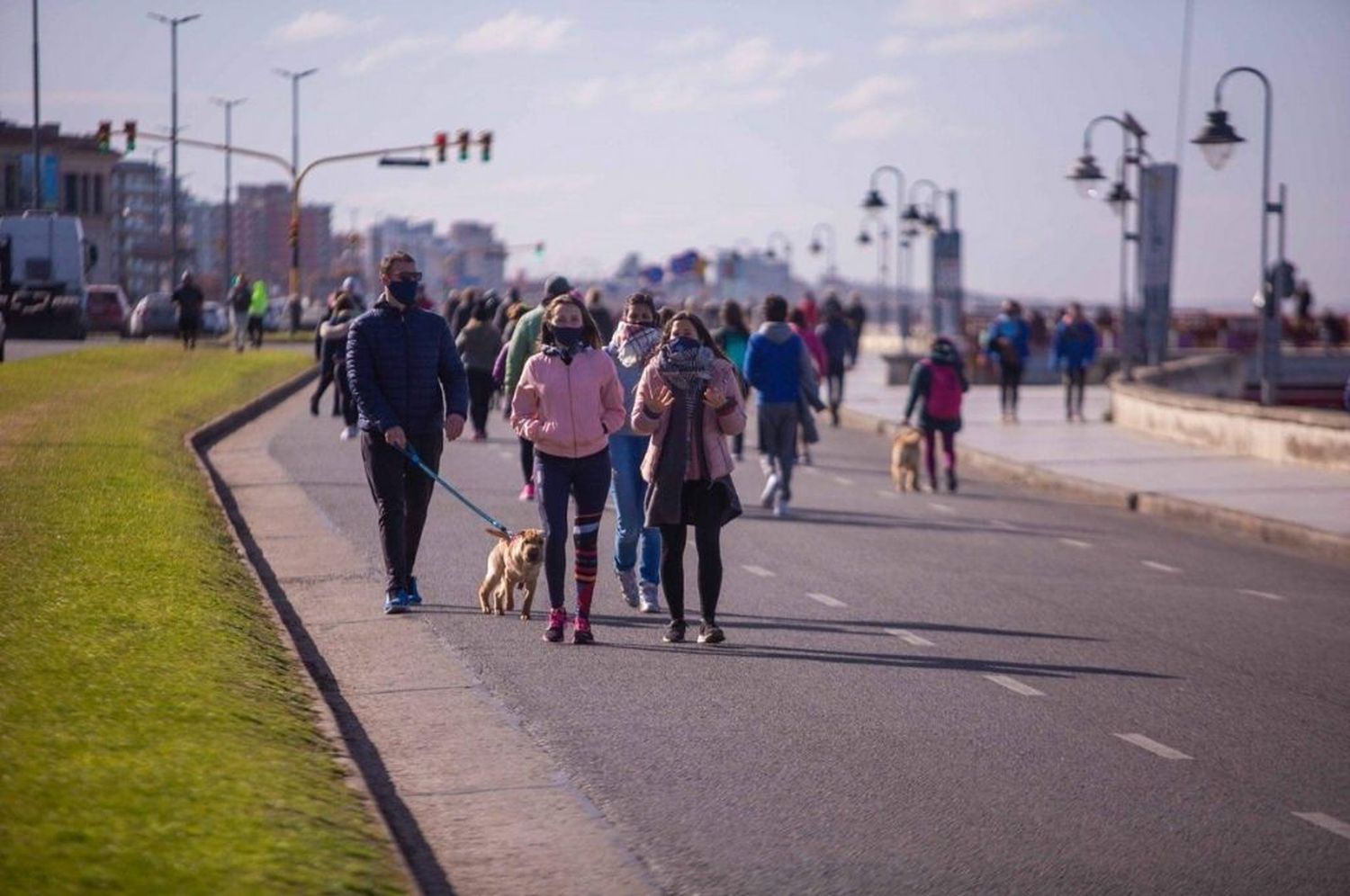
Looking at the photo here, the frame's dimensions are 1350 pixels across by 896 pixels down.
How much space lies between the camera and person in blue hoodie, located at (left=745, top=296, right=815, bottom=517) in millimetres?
19438

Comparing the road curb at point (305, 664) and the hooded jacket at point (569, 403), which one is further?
the hooded jacket at point (569, 403)

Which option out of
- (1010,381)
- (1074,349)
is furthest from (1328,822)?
(1074,349)

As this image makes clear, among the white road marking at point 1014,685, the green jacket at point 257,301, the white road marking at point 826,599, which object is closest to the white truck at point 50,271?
the green jacket at point 257,301

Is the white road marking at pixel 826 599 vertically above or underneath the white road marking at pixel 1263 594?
above

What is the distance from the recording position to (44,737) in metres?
7.77

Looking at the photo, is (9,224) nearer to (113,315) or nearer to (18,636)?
(113,315)

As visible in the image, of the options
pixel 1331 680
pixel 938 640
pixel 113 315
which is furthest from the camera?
pixel 113 315

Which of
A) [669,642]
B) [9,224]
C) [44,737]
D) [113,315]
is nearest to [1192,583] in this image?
[669,642]

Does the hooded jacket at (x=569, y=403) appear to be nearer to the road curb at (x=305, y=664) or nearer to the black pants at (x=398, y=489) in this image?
the black pants at (x=398, y=489)

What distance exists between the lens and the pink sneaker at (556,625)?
11680 millimetres

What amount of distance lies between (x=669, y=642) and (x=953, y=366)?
12.3 metres

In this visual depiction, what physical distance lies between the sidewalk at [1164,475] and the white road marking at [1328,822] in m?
11.4

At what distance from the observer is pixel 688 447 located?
38.3ft

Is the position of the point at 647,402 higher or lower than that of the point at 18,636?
higher
